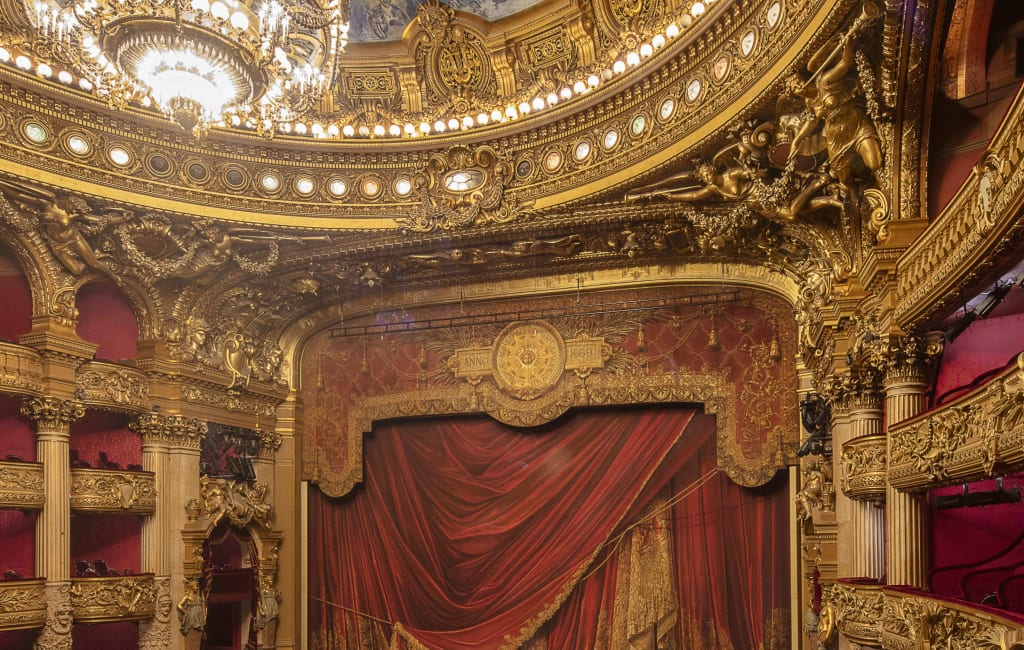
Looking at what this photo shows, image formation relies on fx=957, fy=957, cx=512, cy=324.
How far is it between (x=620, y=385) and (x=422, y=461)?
313cm

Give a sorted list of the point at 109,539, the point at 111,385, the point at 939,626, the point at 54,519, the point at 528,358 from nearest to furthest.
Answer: the point at 939,626 → the point at 54,519 → the point at 111,385 → the point at 109,539 → the point at 528,358

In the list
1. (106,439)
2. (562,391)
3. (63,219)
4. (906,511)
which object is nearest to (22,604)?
(106,439)

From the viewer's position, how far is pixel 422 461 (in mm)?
13719

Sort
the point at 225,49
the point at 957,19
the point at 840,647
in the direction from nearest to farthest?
1. the point at 957,19
2. the point at 225,49
3. the point at 840,647

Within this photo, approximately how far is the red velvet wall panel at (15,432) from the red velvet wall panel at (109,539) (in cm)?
118

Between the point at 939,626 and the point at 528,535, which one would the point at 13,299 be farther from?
the point at 939,626

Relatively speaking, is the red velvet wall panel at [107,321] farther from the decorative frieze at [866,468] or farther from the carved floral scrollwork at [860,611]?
the carved floral scrollwork at [860,611]

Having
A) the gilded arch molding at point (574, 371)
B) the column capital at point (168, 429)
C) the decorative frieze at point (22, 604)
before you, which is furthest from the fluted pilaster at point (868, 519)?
the decorative frieze at point (22, 604)

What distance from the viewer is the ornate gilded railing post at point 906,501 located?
7.09 m

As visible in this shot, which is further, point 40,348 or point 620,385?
point 620,385

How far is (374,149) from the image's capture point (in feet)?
41.0

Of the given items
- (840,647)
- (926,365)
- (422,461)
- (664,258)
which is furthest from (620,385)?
(926,365)

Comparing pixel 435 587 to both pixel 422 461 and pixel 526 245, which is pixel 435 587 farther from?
pixel 526 245

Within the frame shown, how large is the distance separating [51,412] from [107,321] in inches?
66.7
